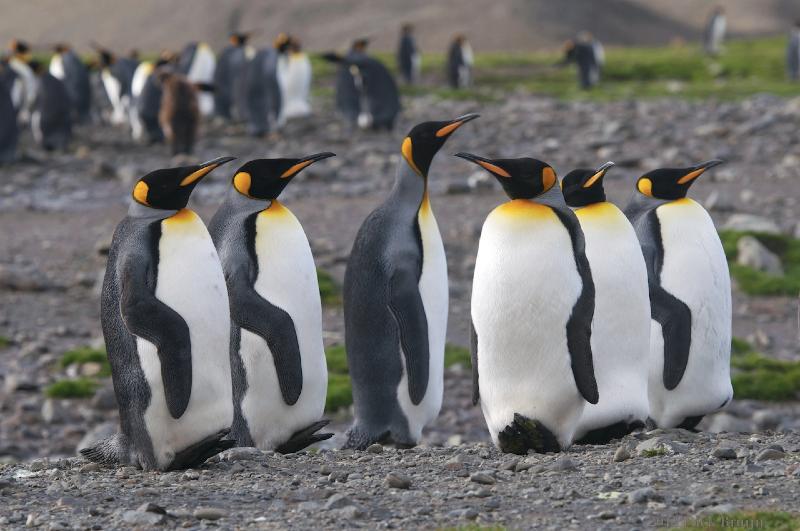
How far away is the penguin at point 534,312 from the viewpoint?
566 cm

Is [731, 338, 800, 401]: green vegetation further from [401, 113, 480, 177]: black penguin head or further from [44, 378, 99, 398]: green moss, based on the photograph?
[44, 378, 99, 398]: green moss

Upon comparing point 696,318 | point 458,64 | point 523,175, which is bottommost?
point 696,318

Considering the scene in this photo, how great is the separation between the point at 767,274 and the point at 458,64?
24.3 m

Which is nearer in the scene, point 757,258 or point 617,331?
point 617,331

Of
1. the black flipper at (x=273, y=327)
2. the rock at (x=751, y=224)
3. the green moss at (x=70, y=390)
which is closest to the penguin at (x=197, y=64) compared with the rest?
the rock at (x=751, y=224)

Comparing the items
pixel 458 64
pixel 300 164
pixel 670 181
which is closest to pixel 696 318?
pixel 670 181

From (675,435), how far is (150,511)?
2.45m

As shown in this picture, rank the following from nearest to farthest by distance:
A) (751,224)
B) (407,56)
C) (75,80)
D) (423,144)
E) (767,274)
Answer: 1. (423,144)
2. (767,274)
3. (751,224)
4. (75,80)
5. (407,56)

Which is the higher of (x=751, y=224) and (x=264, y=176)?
(x=264, y=176)

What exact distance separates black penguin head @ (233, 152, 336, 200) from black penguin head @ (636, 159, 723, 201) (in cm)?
175

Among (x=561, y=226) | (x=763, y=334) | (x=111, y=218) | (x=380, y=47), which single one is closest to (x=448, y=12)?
(x=380, y=47)

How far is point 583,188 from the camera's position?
6320mm

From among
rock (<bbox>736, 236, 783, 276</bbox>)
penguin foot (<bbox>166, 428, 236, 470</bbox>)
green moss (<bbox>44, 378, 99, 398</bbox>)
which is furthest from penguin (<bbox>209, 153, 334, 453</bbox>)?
→ rock (<bbox>736, 236, 783, 276</bbox>)

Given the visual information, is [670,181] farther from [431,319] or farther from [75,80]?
[75,80]
